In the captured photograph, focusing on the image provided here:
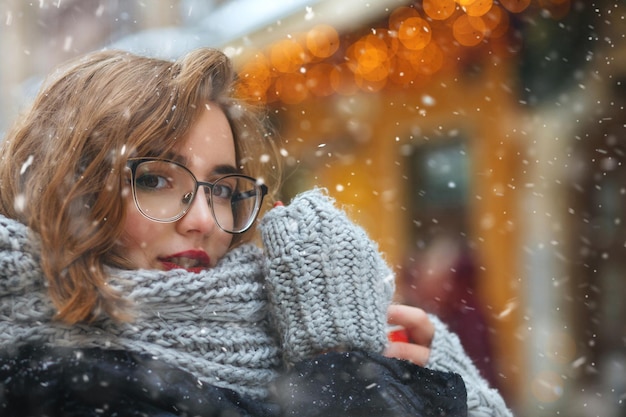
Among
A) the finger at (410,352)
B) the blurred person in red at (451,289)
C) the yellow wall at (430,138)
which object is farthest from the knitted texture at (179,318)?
the yellow wall at (430,138)

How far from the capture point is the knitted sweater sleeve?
2074 mm

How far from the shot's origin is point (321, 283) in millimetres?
1854

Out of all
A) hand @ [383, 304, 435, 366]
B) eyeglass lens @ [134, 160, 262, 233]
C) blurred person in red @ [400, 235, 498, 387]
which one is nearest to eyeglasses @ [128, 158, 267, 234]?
eyeglass lens @ [134, 160, 262, 233]

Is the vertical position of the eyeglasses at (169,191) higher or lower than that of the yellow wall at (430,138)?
lower

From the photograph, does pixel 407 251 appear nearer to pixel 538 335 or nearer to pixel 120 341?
pixel 538 335

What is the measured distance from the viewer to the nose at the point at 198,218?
5.93 ft

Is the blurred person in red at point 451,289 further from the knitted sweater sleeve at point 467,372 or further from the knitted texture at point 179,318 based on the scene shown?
the knitted texture at point 179,318

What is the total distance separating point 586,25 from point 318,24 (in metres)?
2.70

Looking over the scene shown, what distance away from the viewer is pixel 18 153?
1.84m

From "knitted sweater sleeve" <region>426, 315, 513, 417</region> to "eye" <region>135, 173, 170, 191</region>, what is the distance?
99 centimetres

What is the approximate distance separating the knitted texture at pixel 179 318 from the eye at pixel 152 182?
0.24 meters

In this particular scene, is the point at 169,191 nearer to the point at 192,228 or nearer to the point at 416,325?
the point at 192,228

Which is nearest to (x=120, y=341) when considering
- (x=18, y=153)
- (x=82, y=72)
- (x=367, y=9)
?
(x=18, y=153)

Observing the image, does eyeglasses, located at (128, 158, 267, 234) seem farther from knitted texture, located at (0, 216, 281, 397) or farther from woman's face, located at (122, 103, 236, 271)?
knitted texture, located at (0, 216, 281, 397)
